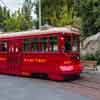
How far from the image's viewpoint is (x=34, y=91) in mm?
13297

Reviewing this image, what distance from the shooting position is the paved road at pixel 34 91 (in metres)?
11.8

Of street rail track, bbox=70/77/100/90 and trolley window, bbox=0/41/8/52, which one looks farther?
trolley window, bbox=0/41/8/52

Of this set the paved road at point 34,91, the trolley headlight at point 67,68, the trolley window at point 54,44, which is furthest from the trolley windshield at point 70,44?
the paved road at point 34,91

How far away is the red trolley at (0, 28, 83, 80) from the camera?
16.3 metres

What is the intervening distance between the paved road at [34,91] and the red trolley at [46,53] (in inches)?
39.5

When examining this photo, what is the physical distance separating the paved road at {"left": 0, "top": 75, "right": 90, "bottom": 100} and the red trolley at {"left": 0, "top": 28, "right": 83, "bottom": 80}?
1.00m

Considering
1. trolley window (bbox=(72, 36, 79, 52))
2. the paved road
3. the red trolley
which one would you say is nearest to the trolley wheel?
the red trolley

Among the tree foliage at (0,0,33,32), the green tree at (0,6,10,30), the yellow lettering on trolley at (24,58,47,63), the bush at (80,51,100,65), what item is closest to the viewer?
the yellow lettering on trolley at (24,58,47,63)

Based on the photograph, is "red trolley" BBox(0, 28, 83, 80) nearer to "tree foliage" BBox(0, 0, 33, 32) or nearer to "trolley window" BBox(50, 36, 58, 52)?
"trolley window" BBox(50, 36, 58, 52)

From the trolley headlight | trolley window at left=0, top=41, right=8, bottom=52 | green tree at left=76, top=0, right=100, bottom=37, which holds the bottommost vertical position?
the trolley headlight

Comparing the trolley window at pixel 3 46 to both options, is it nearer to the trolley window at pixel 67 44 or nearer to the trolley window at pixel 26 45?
the trolley window at pixel 26 45

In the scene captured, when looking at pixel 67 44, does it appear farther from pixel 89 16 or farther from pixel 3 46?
pixel 89 16

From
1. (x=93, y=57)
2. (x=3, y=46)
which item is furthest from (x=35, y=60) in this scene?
(x=93, y=57)

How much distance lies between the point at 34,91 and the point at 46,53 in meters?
3.97
